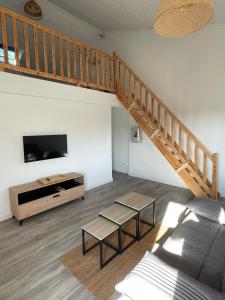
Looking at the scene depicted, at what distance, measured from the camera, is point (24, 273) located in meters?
2.04

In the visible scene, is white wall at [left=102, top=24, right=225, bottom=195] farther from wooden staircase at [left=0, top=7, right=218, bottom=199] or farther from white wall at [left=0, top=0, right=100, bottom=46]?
white wall at [left=0, top=0, right=100, bottom=46]

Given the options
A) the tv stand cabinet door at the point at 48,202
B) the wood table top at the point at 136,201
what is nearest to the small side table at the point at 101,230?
the wood table top at the point at 136,201

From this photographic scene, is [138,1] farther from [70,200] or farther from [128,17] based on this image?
[70,200]

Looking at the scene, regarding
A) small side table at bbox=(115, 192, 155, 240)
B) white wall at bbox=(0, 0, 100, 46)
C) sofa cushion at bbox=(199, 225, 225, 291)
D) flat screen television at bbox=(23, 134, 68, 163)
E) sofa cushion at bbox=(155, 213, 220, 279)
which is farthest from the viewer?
white wall at bbox=(0, 0, 100, 46)

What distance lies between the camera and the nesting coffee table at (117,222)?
2.13 m

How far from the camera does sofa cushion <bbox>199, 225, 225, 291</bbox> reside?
151 cm

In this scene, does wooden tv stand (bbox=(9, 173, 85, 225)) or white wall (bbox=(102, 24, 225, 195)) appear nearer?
Answer: wooden tv stand (bbox=(9, 173, 85, 225))

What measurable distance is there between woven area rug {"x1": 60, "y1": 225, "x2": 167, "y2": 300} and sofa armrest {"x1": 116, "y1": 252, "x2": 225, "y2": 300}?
70 centimetres

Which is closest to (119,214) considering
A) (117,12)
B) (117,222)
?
(117,222)

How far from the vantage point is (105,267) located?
6.95 ft

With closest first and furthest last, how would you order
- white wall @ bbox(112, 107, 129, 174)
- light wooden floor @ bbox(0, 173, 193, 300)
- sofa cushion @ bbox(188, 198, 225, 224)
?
light wooden floor @ bbox(0, 173, 193, 300)
sofa cushion @ bbox(188, 198, 225, 224)
white wall @ bbox(112, 107, 129, 174)

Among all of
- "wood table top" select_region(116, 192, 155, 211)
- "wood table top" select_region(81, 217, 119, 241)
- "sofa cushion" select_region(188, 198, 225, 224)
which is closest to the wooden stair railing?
"sofa cushion" select_region(188, 198, 225, 224)

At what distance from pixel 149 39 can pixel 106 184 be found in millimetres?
3961

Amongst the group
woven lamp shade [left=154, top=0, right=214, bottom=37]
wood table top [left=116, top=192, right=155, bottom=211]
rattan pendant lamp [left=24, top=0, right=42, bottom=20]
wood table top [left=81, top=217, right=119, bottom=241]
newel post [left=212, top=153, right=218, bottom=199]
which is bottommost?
wood table top [left=81, top=217, right=119, bottom=241]
